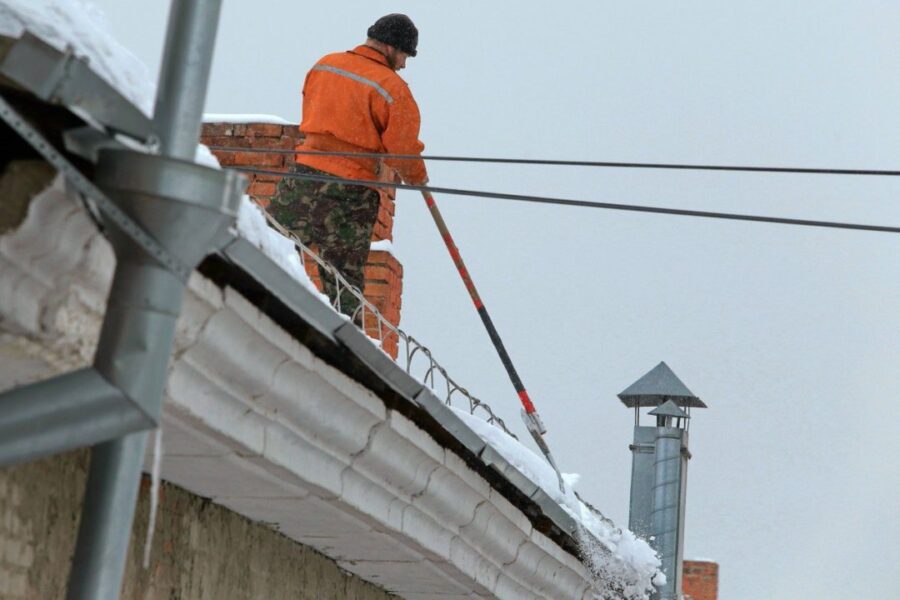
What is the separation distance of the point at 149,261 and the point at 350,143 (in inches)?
169

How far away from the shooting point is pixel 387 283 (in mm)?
7559

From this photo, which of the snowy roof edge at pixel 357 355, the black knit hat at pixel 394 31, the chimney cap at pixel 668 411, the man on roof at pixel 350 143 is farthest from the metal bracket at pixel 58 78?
the chimney cap at pixel 668 411

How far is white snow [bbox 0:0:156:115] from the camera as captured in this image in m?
2.27

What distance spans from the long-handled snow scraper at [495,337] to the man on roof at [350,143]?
21 cm

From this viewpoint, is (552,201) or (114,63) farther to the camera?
(552,201)

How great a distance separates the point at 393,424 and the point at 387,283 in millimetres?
3856

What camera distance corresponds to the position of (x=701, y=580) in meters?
14.9

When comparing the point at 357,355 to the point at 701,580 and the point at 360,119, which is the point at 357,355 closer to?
the point at 360,119

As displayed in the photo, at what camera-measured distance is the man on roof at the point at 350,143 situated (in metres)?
6.53

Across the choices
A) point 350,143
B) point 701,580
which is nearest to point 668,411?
point 350,143

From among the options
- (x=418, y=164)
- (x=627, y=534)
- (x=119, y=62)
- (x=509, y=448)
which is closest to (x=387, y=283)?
(x=418, y=164)

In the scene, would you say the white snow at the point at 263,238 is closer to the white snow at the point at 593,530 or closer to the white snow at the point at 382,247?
the white snow at the point at 593,530

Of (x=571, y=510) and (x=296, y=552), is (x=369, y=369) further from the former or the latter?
(x=571, y=510)

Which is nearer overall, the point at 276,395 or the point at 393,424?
the point at 276,395
